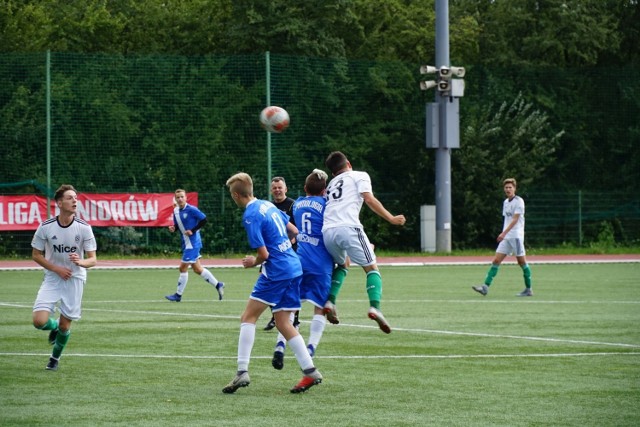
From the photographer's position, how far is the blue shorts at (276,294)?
1048 centimetres

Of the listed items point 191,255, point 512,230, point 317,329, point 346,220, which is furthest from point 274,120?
point 317,329

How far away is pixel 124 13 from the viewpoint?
171 ft

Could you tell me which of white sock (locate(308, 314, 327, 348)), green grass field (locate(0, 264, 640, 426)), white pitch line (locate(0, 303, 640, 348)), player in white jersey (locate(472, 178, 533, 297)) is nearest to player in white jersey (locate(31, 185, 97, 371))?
green grass field (locate(0, 264, 640, 426))

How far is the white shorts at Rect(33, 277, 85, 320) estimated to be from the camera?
1220 cm

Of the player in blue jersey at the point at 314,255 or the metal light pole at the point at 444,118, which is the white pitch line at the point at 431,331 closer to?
the player in blue jersey at the point at 314,255

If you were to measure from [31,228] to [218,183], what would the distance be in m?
6.23

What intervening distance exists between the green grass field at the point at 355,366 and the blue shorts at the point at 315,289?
0.72 metres

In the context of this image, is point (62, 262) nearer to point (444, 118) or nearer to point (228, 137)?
point (444, 118)

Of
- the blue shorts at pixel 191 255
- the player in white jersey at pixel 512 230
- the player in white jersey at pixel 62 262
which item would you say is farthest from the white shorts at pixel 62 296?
the player in white jersey at pixel 512 230

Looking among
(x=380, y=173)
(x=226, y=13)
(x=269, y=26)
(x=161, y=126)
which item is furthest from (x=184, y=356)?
(x=226, y=13)

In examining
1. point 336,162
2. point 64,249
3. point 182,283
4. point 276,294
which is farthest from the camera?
point 182,283

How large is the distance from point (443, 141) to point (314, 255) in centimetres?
2503

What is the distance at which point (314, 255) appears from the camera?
1255cm

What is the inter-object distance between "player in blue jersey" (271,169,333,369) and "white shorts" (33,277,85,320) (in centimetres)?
215
